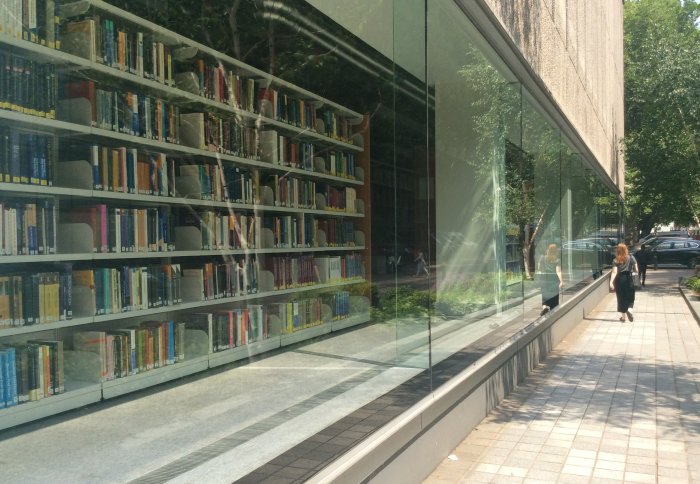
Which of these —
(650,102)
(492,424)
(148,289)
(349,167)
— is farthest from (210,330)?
(650,102)

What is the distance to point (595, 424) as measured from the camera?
5.38 meters

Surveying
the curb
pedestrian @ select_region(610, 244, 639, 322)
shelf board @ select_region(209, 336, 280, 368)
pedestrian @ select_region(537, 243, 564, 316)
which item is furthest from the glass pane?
shelf board @ select_region(209, 336, 280, 368)

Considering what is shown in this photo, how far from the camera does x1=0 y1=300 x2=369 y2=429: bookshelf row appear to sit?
283 cm

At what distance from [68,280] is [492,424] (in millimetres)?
3535

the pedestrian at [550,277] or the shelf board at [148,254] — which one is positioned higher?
the shelf board at [148,254]

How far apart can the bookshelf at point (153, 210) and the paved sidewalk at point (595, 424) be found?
60.4 inches

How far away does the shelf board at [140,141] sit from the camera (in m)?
2.73

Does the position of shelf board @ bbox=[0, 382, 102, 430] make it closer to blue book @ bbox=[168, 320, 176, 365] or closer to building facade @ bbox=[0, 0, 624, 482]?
building facade @ bbox=[0, 0, 624, 482]

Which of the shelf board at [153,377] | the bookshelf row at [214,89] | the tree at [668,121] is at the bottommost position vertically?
the shelf board at [153,377]

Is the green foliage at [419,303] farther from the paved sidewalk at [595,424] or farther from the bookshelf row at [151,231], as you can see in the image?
the paved sidewalk at [595,424]

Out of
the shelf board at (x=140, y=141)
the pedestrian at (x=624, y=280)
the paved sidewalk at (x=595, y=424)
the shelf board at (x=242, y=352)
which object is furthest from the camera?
the pedestrian at (x=624, y=280)

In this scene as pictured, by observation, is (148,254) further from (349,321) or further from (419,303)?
(419,303)

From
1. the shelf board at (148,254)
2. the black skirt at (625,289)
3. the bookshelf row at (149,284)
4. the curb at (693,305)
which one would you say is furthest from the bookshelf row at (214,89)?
the curb at (693,305)

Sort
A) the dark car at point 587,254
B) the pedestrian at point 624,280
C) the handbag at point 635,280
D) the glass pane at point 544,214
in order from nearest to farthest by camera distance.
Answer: the glass pane at point 544,214 < the pedestrian at point 624,280 < the handbag at point 635,280 < the dark car at point 587,254
